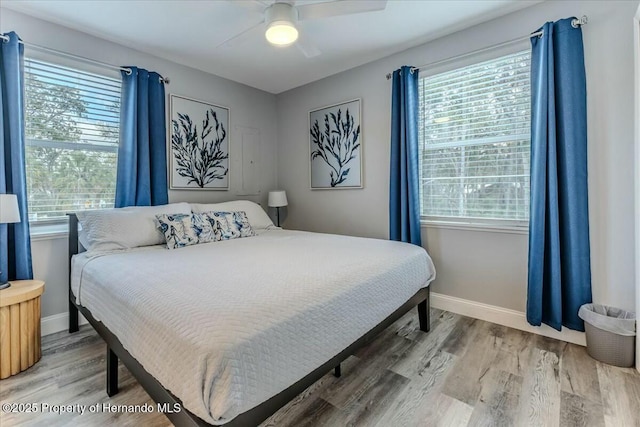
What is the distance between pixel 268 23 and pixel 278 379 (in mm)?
2013

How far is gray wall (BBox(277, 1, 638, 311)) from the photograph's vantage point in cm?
199

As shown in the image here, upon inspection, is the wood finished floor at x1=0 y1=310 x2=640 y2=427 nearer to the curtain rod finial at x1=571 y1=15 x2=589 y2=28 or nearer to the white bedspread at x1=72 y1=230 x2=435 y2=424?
the white bedspread at x1=72 y1=230 x2=435 y2=424

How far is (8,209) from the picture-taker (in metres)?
1.94

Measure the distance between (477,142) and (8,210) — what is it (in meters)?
3.50

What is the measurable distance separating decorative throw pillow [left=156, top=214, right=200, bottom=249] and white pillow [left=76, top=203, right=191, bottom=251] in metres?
0.08

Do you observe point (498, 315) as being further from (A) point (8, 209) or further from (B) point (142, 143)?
(A) point (8, 209)

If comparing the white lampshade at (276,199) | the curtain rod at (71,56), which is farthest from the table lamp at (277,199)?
the curtain rod at (71,56)

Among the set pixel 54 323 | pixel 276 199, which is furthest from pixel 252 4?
pixel 54 323

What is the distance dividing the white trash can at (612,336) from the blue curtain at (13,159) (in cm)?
397

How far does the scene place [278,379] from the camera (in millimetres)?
1086

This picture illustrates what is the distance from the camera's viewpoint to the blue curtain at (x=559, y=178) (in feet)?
6.77

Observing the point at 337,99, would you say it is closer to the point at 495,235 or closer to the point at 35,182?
the point at 495,235

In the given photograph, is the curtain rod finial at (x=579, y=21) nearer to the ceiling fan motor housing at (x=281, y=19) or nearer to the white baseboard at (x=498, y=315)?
the ceiling fan motor housing at (x=281, y=19)

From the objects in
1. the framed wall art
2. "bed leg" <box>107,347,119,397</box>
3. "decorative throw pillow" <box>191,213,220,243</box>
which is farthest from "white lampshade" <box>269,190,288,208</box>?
"bed leg" <box>107,347,119,397</box>
